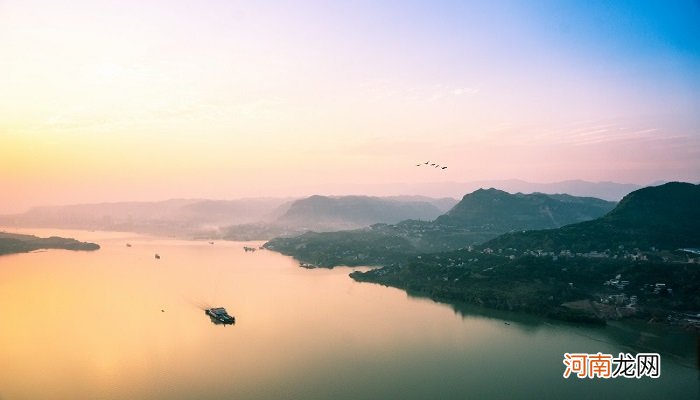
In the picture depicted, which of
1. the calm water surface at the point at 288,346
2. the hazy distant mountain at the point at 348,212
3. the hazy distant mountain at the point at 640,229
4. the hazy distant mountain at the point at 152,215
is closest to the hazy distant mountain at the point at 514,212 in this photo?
the hazy distant mountain at the point at 640,229

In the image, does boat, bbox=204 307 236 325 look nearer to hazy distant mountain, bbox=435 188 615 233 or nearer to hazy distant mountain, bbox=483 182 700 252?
hazy distant mountain, bbox=483 182 700 252

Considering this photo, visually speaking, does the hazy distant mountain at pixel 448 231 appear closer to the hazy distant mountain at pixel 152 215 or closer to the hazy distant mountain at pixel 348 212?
the hazy distant mountain at pixel 348 212

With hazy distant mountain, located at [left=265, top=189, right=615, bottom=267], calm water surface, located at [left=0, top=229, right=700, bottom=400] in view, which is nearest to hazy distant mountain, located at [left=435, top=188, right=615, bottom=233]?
hazy distant mountain, located at [left=265, top=189, right=615, bottom=267]

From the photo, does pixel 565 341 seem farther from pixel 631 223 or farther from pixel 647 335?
pixel 631 223

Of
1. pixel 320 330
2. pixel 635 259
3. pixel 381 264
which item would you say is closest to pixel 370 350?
pixel 320 330

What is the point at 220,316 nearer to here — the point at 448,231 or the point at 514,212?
the point at 448,231

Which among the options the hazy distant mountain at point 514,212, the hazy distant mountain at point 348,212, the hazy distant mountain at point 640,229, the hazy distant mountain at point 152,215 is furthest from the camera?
the hazy distant mountain at point 348,212
